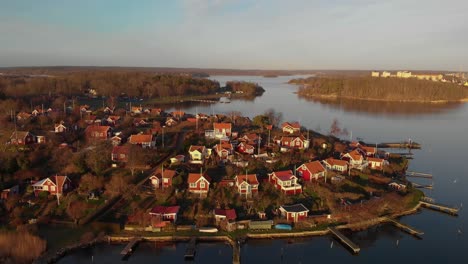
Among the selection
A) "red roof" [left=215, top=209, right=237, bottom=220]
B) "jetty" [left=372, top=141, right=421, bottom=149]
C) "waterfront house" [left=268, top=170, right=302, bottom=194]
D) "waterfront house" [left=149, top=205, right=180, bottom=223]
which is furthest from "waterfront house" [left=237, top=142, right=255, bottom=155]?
"jetty" [left=372, top=141, right=421, bottom=149]

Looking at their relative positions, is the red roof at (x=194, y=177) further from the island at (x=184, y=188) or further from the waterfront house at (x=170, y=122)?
the waterfront house at (x=170, y=122)

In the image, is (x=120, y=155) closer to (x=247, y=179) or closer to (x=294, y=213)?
(x=247, y=179)

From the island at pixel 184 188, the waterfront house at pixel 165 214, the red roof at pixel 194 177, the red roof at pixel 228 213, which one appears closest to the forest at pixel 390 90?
the island at pixel 184 188

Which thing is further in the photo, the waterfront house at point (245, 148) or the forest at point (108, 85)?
the forest at point (108, 85)

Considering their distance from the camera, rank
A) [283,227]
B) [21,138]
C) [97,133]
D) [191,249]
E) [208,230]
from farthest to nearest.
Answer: [97,133], [21,138], [283,227], [208,230], [191,249]

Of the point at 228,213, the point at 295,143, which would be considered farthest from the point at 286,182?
the point at 295,143

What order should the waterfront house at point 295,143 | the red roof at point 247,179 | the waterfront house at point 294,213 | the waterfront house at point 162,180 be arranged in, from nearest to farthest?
the waterfront house at point 294,213 → the red roof at point 247,179 → the waterfront house at point 162,180 → the waterfront house at point 295,143

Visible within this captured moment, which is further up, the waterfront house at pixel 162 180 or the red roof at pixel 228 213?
the waterfront house at pixel 162 180
